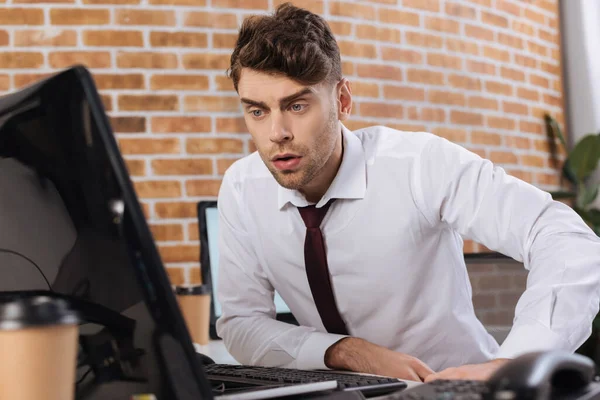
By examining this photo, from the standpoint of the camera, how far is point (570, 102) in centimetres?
378

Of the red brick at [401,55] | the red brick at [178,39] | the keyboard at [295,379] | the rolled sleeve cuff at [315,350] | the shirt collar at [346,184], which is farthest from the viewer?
the red brick at [401,55]

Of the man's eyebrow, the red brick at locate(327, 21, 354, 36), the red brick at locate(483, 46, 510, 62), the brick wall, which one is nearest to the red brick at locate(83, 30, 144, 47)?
the brick wall

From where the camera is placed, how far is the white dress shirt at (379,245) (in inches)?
55.2

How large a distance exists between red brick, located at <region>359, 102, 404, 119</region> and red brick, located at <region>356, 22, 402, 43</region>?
0.92 ft

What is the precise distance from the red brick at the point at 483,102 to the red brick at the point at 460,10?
0.39m

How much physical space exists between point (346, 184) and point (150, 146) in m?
1.10

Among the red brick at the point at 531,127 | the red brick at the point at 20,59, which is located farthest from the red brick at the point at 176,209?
the red brick at the point at 531,127

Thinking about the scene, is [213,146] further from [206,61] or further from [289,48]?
[289,48]

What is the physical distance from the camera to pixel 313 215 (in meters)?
1.55

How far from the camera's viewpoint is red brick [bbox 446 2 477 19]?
3129mm

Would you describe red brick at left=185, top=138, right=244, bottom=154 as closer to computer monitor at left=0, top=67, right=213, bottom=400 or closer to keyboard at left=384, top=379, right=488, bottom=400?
computer monitor at left=0, top=67, right=213, bottom=400

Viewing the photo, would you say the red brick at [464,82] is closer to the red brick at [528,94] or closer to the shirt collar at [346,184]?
the red brick at [528,94]

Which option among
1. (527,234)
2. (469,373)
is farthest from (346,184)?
(469,373)

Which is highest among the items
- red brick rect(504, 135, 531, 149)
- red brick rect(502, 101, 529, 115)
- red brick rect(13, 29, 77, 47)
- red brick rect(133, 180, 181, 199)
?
red brick rect(13, 29, 77, 47)
